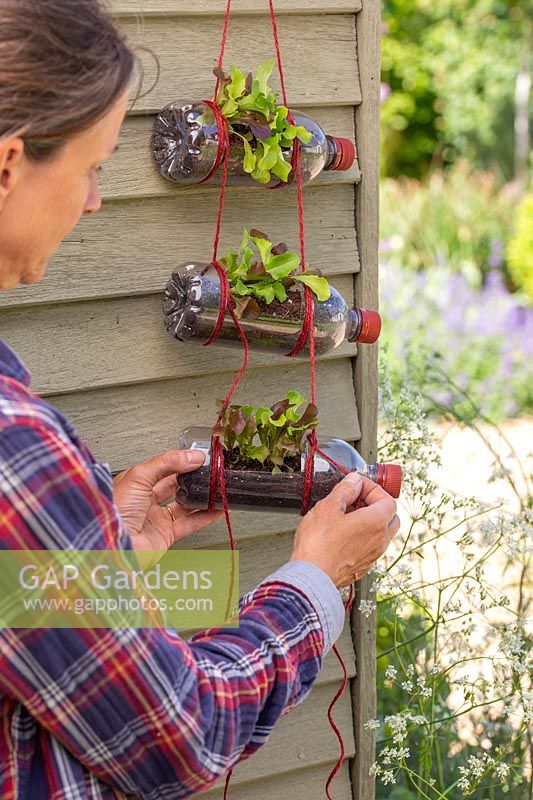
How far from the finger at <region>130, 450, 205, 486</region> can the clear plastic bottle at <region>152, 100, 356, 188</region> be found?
42cm

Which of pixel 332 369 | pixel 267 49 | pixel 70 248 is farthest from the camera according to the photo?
pixel 332 369

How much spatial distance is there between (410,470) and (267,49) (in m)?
0.87

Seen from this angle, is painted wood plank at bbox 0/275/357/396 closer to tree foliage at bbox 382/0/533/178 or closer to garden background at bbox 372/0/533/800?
garden background at bbox 372/0/533/800

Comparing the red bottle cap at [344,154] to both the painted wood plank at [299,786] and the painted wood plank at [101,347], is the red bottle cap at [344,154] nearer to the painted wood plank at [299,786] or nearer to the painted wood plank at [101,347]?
the painted wood plank at [101,347]

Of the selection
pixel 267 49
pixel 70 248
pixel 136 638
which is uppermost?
pixel 267 49

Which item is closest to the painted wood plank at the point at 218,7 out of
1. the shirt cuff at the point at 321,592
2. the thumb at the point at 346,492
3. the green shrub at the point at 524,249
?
the thumb at the point at 346,492

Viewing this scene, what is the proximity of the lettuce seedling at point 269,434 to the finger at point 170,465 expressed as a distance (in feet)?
0.15

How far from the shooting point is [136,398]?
168cm

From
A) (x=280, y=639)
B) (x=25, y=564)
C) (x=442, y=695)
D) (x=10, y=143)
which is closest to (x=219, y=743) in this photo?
(x=280, y=639)

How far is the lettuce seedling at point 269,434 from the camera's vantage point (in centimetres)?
150

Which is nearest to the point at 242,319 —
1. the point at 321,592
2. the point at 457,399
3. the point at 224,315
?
the point at 224,315

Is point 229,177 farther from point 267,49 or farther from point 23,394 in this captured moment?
point 23,394

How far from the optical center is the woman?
881mm

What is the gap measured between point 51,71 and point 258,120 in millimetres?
Answer: 666
